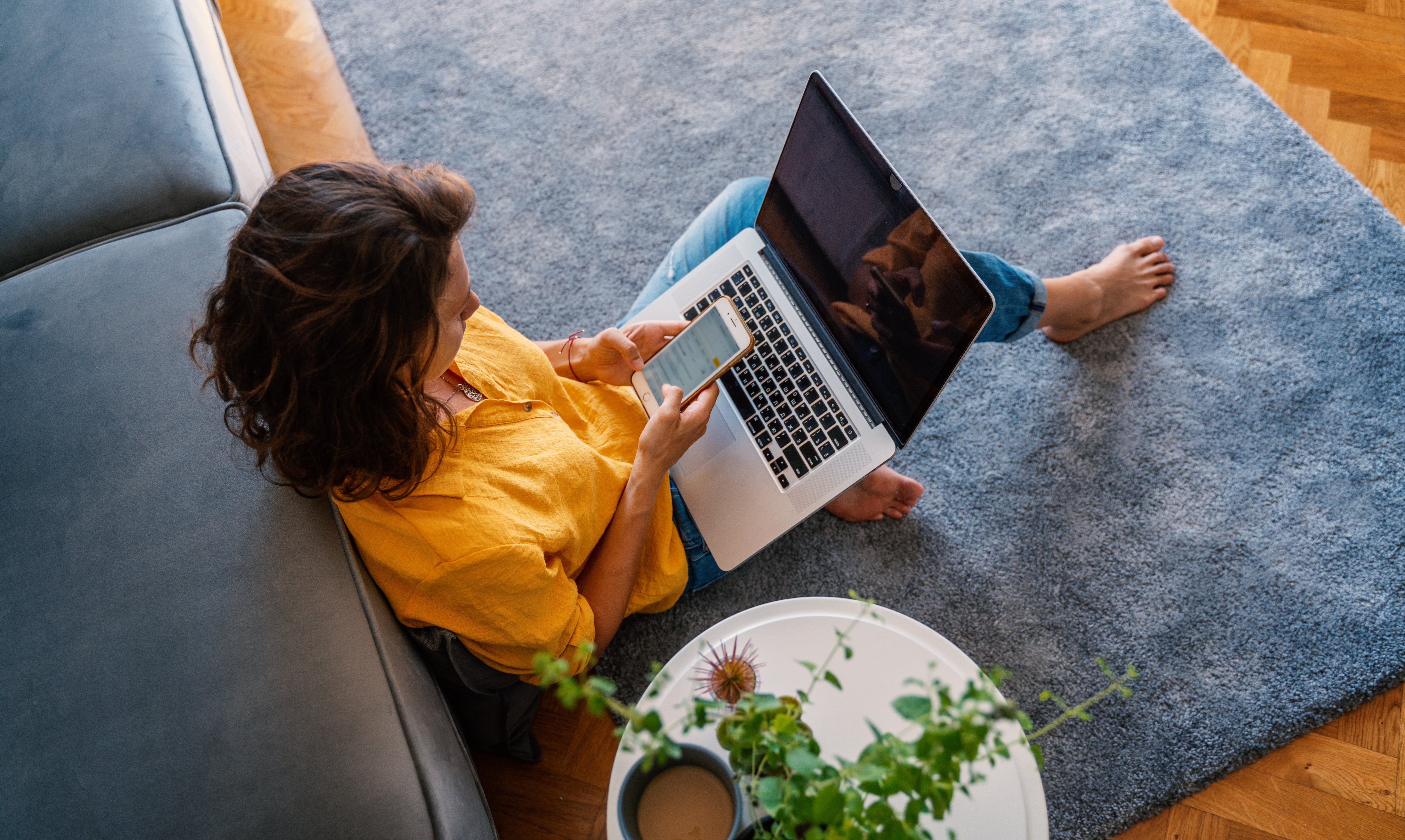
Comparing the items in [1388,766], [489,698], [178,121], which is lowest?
[1388,766]

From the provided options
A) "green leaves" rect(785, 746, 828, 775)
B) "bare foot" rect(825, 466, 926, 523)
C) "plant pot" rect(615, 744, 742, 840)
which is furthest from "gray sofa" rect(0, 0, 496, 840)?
"bare foot" rect(825, 466, 926, 523)

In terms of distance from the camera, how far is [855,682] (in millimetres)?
861

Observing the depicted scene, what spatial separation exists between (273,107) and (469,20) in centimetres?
54

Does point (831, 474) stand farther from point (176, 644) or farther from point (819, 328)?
point (176, 644)

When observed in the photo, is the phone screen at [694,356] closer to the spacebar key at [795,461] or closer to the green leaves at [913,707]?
the spacebar key at [795,461]

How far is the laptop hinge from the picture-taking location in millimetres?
1031

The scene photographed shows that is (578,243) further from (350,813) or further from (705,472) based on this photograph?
(350,813)

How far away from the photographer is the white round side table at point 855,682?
0.80m

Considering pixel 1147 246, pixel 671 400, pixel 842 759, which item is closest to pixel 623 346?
pixel 671 400

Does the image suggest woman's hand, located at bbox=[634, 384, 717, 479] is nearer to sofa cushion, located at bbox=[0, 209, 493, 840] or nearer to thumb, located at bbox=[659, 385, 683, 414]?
thumb, located at bbox=[659, 385, 683, 414]

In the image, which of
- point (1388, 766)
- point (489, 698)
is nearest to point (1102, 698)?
point (1388, 766)

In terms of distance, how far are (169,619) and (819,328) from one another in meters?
0.88

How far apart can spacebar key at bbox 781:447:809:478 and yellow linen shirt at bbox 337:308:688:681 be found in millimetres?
178

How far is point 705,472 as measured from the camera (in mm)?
1090
